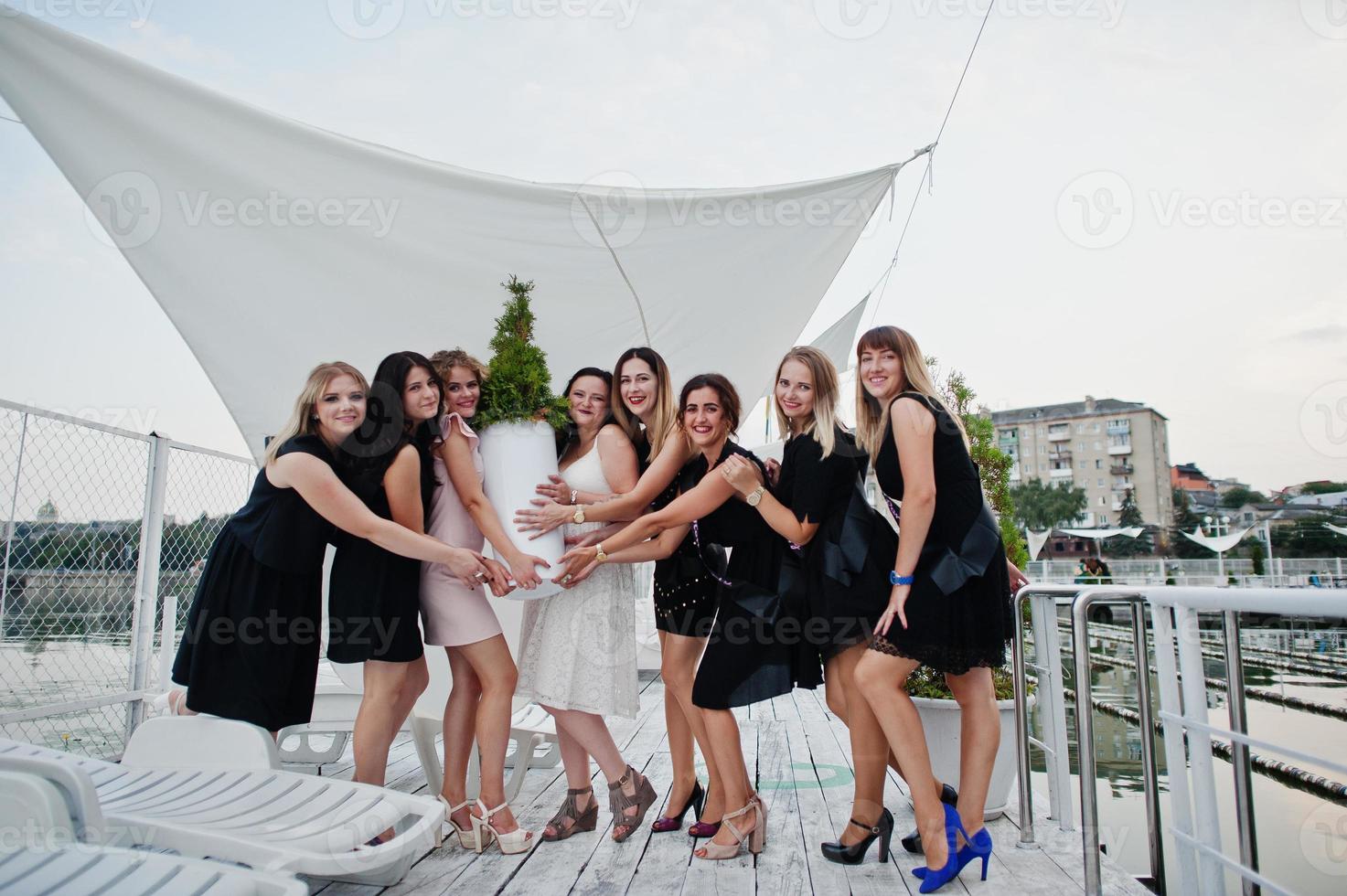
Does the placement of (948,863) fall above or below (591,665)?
below

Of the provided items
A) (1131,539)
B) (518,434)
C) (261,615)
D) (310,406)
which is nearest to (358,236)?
(310,406)

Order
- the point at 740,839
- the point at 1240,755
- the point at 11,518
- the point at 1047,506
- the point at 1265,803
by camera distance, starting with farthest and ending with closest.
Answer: the point at 1047,506 < the point at 1265,803 < the point at 11,518 < the point at 740,839 < the point at 1240,755

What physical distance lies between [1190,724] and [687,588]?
1525 mm

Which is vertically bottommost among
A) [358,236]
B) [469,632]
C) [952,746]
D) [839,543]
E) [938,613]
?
[952,746]

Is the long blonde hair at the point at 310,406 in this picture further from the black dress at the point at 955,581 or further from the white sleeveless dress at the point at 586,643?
the black dress at the point at 955,581

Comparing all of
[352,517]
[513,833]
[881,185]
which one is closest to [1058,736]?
[513,833]

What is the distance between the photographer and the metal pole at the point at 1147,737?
2324mm

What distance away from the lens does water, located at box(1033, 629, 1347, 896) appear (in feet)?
18.9

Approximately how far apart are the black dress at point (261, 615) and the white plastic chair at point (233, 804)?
4.7 inches

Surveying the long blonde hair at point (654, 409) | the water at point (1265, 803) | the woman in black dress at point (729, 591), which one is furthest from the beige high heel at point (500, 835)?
the water at point (1265, 803)

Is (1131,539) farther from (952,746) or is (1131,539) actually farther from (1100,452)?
(952,746)

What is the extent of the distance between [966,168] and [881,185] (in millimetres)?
2163

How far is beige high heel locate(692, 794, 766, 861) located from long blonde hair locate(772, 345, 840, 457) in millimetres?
1235

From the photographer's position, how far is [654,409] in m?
3.00
